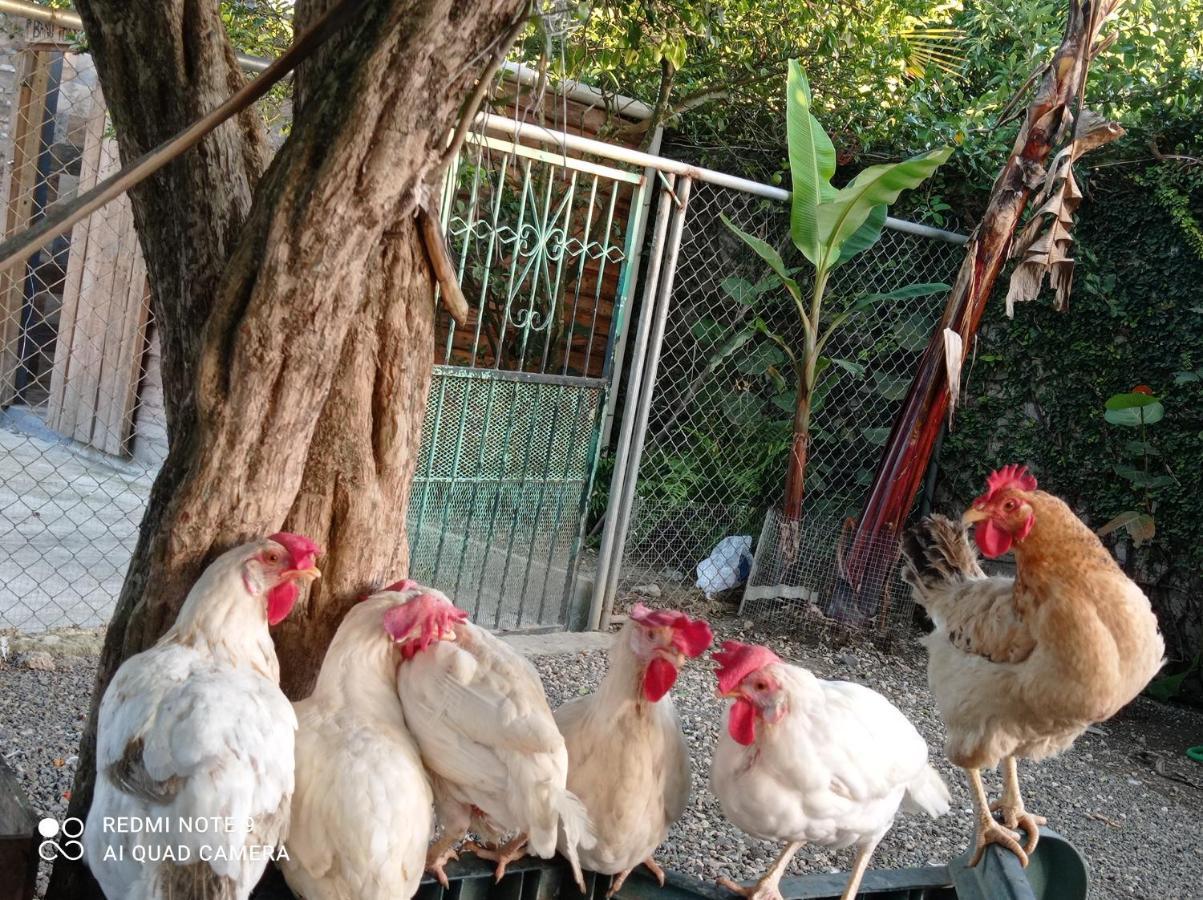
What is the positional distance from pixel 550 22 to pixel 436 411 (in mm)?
2800

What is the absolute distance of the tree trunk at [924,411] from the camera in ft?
20.4

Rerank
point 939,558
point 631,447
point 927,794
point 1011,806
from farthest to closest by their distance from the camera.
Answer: point 631,447 < point 939,558 < point 1011,806 < point 927,794

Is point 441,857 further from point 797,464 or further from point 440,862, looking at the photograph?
point 797,464

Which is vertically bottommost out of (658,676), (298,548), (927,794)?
(927,794)

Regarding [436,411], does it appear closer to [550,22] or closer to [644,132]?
[550,22]

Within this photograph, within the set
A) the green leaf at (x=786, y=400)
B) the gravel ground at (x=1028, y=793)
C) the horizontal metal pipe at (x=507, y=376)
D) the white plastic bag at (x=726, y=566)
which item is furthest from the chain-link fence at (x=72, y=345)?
the green leaf at (x=786, y=400)

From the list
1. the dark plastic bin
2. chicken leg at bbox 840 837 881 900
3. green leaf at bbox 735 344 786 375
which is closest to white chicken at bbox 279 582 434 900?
the dark plastic bin

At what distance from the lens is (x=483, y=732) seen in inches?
86.9

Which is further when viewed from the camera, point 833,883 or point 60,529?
point 60,529

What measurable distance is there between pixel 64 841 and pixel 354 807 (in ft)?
2.23

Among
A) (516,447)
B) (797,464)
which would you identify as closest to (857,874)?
(516,447)

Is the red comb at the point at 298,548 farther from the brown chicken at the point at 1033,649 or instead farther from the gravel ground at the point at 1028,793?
the gravel ground at the point at 1028,793

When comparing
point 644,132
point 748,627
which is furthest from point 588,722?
point 644,132

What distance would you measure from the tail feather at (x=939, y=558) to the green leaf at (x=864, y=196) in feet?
7.75
